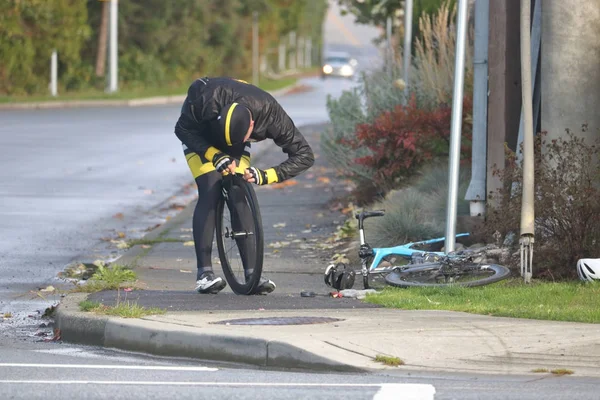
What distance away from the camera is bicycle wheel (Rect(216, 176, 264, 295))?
9.33 metres

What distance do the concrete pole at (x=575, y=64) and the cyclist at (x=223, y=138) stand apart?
2463 millimetres

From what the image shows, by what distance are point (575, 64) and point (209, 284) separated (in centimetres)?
360

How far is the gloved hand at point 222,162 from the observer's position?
924 cm

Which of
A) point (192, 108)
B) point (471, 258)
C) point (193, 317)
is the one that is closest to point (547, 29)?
point (471, 258)

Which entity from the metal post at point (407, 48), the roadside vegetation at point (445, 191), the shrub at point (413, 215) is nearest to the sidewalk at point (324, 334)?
the roadside vegetation at point (445, 191)

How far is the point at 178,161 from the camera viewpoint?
23000mm

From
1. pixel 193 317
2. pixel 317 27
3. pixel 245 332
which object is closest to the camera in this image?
pixel 245 332

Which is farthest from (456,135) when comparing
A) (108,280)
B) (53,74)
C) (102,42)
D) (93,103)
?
(102,42)

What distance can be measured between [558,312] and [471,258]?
67.3 inches

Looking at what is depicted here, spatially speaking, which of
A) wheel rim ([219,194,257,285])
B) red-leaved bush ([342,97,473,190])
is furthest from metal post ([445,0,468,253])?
red-leaved bush ([342,97,473,190])

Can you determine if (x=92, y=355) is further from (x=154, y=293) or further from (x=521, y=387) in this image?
(x=521, y=387)

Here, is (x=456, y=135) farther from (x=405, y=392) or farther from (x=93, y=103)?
(x=93, y=103)

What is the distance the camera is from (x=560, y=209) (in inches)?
387

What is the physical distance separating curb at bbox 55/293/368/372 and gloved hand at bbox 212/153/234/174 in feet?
4.94
